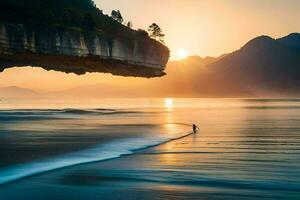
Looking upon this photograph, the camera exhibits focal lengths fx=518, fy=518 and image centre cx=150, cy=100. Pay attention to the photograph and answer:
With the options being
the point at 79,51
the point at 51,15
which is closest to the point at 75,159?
the point at 79,51

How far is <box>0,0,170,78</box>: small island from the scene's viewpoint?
2751 inches

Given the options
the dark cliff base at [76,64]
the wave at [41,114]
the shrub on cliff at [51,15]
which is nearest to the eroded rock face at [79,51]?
the dark cliff base at [76,64]

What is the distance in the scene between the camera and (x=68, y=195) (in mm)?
15070

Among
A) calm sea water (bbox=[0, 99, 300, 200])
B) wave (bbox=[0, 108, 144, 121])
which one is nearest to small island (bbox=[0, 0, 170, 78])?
wave (bbox=[0, 108, 144, 121])

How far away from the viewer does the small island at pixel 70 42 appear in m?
69.9

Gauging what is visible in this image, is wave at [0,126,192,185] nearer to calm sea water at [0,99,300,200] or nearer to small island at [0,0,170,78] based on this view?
calm sea water at [0,99,300,200]

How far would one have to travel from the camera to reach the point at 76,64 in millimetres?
86438

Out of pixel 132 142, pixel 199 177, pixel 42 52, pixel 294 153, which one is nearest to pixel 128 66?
pixel 42 52

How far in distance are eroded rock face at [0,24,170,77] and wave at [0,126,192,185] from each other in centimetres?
3723

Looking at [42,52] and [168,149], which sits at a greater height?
[42,52]

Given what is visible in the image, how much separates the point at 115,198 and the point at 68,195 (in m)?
1.42

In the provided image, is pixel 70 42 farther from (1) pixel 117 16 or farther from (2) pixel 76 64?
(1) pixel 117 16

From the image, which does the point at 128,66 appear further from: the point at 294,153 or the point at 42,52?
the point at 294,153

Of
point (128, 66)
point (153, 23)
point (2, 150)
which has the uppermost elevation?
point (153, 23)
